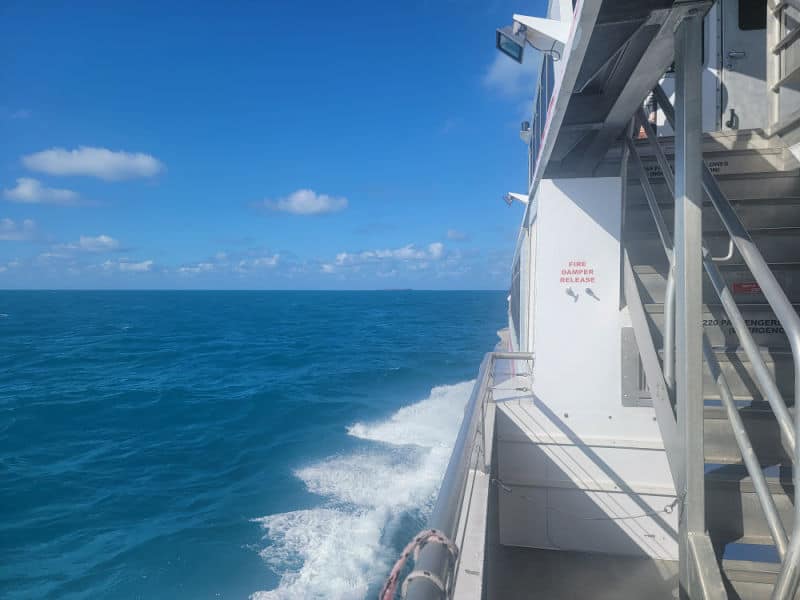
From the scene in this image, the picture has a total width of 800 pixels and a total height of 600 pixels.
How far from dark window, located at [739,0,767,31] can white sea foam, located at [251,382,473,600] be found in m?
10.0

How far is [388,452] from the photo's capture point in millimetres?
14000

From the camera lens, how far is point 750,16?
6145 millimetres

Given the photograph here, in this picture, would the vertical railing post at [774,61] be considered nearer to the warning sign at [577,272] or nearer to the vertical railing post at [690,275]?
the warning sign at [577,272]

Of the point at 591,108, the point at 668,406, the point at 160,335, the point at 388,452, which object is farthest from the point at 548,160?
the point at 160,335

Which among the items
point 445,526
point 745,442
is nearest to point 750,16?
point 745,442

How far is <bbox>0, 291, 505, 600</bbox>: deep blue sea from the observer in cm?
884

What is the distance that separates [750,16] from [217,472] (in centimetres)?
1475

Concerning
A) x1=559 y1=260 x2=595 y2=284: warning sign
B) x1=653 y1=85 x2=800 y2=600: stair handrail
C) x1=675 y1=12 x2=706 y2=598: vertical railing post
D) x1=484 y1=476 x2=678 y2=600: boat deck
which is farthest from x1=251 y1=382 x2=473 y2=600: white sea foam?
x1=653 y1=85 x2=800 y2=600: stair handrail

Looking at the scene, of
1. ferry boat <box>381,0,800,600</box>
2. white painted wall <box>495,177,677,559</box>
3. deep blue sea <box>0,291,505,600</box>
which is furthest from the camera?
deep blue sea <box>0,291,505,600</box>

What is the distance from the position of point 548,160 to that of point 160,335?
48526mm

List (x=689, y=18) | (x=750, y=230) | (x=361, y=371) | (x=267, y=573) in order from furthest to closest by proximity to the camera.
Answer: (x=361, y=371), (x=267, y=573), (x=750, y=230), (x=689, y=18)

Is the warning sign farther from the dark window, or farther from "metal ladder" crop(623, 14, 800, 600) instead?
the dark window

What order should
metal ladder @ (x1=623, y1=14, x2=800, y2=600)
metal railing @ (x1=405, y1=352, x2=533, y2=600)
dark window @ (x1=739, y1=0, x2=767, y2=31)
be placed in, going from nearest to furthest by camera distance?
metal railing @ (x1=405, y1=352, x2=533, y2=600), metal ladder @ (x1=623, y1=14, x2=800, y2=600), dark window @ (x1=739, y1=0, x2=767, y2=31)

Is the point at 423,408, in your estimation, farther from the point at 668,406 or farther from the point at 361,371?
the point at 668,406
